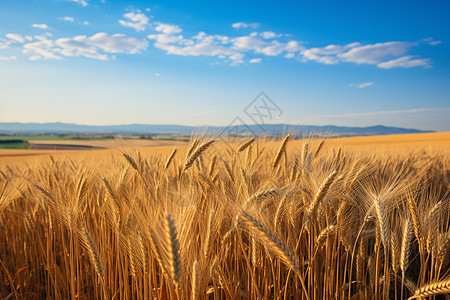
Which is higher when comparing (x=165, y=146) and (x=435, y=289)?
(x=165, y=146)

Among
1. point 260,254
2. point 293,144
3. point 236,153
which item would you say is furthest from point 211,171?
point 293,144

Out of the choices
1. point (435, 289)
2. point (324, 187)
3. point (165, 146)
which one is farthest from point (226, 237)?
point (165, 146)

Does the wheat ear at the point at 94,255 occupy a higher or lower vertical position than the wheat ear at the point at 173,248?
lower

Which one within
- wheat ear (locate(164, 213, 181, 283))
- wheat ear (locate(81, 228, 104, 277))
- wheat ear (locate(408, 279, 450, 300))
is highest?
wheat ear (locate(164, 213, 181, 283))

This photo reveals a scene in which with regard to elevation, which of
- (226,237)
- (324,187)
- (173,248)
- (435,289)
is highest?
(324,187)

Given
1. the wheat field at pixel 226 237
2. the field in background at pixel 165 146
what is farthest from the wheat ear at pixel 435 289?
the field in background at pixel 165 146

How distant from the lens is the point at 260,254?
166 cm

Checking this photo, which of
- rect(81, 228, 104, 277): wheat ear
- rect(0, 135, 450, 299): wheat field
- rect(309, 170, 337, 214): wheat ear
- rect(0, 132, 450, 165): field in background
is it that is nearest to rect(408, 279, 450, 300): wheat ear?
rect(0, 135, 450, 299): wheat field

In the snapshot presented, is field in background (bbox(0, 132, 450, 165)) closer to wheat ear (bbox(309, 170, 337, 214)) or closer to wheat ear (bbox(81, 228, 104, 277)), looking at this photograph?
wheat ear (bbox(81, 228, 104, 277))

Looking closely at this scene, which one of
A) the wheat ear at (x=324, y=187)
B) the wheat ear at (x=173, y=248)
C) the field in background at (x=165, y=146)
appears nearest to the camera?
the wheat ear at (x=173, y=248)

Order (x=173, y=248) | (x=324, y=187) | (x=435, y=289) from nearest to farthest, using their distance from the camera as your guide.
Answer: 1. (x=173, y=248)
2. (x=435, y=289)
3. (x=324, y=187)

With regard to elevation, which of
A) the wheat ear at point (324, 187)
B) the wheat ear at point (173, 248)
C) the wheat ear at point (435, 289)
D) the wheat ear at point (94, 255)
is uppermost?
the wheat ear at point (324, 187)

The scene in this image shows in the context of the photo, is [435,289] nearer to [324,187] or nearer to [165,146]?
[324,187]

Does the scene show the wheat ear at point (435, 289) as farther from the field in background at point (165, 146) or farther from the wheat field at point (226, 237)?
the field in background at point (165, 146)
